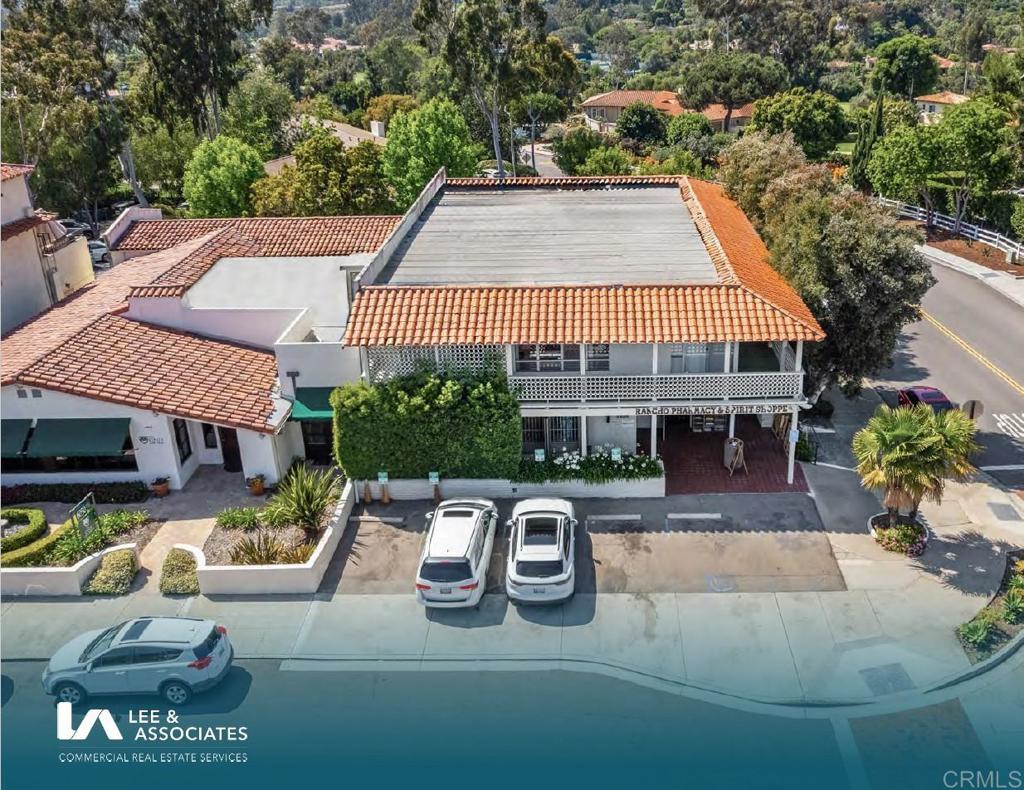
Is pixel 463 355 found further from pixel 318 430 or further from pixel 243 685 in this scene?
pixel 243 685

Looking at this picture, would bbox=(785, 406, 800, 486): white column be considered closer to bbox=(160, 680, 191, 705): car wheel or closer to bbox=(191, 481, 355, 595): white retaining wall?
bbox=(191, 481, 355, 595): white retaining wall

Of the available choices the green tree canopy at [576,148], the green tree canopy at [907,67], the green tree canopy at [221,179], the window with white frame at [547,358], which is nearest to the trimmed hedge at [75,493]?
the window with white frame at [547,358]

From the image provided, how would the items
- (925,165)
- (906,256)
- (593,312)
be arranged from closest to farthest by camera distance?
(593,312) < (906,256) < (925,165)

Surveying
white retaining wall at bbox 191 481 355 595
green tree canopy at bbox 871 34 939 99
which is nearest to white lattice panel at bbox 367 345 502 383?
white retaining wall at bbox 191 481 355 595

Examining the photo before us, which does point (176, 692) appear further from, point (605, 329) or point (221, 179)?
point (221, 179)

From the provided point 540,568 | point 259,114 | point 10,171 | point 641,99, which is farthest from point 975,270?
point 641,99

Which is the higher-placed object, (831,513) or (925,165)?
(925,165)

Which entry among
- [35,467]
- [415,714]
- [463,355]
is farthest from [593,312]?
[35,467]
